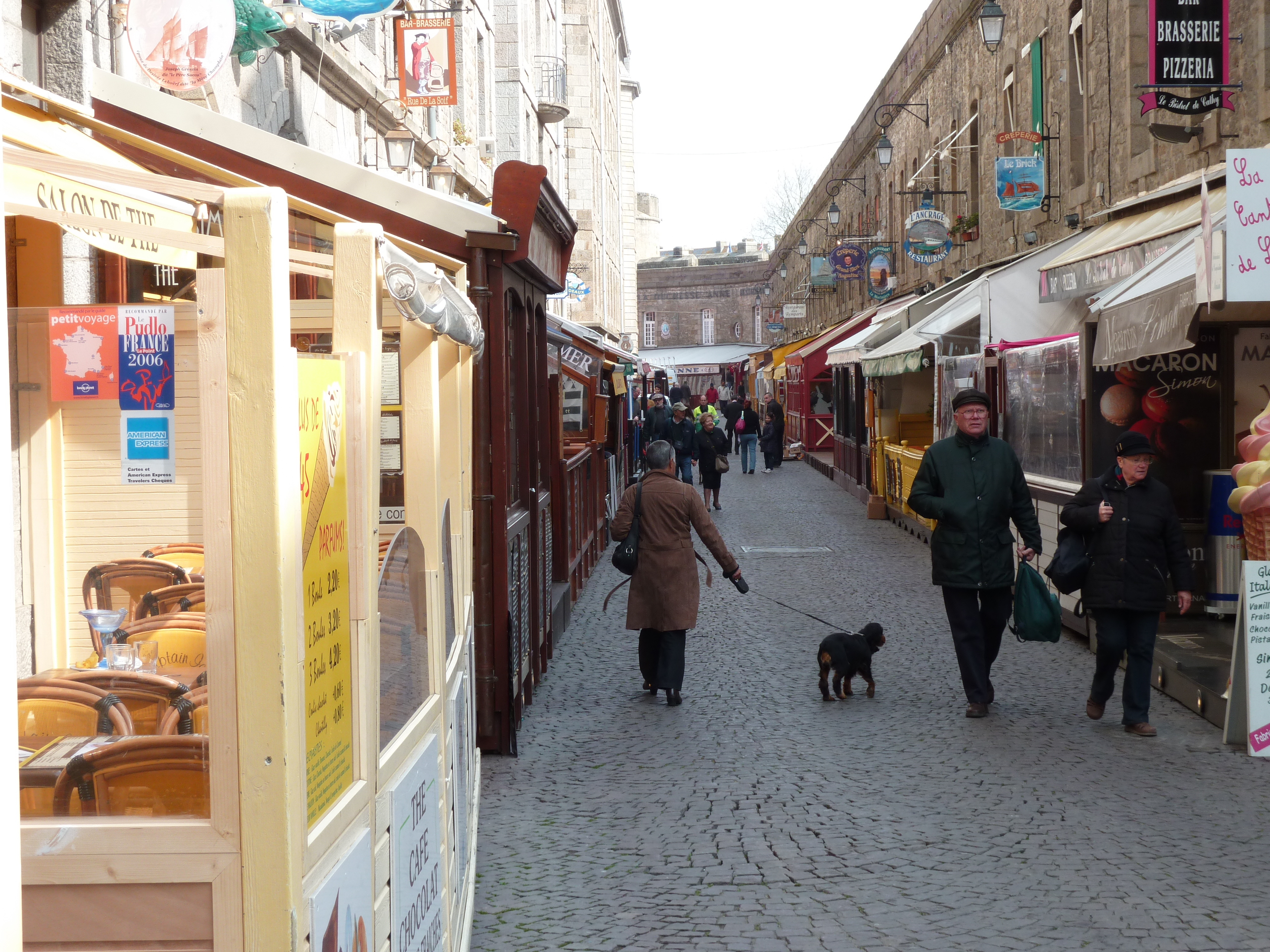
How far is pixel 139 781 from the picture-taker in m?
2.57

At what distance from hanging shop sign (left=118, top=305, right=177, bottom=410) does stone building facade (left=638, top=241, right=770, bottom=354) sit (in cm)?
7979

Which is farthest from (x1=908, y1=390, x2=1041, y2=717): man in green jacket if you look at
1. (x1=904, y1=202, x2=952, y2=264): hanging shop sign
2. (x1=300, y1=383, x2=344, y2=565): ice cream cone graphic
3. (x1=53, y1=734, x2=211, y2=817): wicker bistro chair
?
(x1=904, y1=202, x2=952, y2=264): hanging shop sign

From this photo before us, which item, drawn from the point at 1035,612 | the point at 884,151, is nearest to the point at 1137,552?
the point at 1035,612

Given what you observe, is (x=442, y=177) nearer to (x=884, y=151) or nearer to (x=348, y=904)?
(x=884, y=151)

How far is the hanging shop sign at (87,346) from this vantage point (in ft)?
9.17

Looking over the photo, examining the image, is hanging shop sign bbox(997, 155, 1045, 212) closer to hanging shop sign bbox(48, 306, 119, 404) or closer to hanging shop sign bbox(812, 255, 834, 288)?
hanging shop sign bbox(48, 306, 119, 404)

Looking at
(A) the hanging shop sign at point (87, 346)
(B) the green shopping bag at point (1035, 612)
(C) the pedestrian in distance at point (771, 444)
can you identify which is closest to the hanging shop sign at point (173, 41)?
→ (A) the hanging shop sign at point (87, 346)

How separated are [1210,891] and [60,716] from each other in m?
4.04

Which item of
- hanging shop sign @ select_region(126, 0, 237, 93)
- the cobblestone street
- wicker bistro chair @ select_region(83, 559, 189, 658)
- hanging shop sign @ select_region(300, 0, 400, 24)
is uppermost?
hanging shop sign @ select_region(300, 0, 400, 24)

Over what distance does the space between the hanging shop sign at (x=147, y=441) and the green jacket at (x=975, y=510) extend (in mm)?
5625

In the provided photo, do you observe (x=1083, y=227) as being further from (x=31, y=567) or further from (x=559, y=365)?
(x=31, y=567)

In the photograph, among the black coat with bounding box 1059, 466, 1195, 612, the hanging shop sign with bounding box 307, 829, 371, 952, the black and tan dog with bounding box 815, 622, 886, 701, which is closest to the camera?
the hanging shop sign with bounding box 307, 829, 371, 952

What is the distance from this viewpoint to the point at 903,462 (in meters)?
18.6

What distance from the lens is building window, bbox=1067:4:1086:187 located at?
643 inches
